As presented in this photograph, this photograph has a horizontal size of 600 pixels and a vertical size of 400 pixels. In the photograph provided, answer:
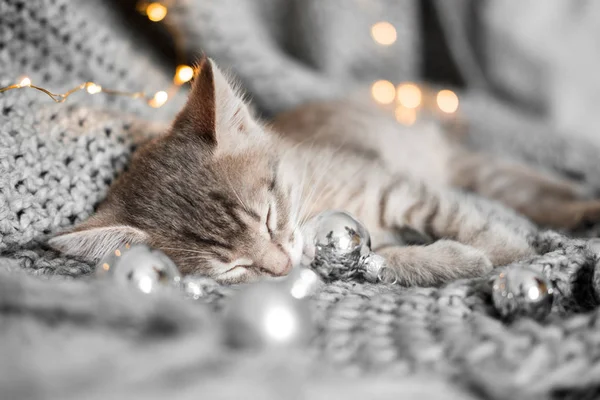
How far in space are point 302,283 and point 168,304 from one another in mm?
226

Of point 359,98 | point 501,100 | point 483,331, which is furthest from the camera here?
point 501,100

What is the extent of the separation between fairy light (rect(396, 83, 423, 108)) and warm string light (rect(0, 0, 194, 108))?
0.77 meters

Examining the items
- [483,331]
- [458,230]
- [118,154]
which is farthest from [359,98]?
[483,331]

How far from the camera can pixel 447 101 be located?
1.72 m

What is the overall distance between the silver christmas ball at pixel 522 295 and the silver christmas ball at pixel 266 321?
0.26m

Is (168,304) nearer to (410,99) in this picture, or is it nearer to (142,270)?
(142,270)

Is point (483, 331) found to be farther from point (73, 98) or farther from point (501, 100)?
point (501, 100)

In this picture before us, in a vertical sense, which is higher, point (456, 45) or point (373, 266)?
point (456, 45)

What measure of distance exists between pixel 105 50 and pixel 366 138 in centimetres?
75

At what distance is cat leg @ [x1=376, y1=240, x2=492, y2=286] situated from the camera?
2.72ft

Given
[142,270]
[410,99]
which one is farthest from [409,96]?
[142,270]

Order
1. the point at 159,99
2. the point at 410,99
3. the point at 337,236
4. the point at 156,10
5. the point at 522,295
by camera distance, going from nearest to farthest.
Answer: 1. the point at 522,295
2. the point at 337,236
3. the point at 159,99
4. the point at 156,10
5. the point at 410,99

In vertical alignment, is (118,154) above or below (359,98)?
below

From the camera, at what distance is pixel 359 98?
5.40ft
